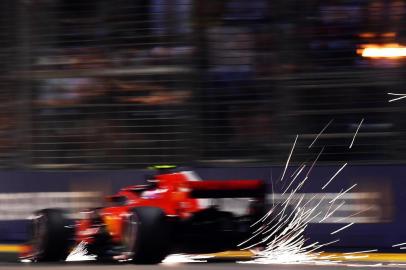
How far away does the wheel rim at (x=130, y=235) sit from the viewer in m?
9.56

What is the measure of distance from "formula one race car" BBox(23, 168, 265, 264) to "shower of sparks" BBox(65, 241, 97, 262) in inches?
4.7

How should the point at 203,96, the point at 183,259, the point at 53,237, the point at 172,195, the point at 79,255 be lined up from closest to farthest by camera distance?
the point at 172,195 → the point at 53,237 → the point at 183,259 → the point at 79,255 → the point at 203,96

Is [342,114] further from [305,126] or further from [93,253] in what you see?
[93,253]

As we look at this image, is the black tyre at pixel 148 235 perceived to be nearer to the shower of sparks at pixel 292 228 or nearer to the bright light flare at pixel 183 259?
the bright light flare at pixel 183 259

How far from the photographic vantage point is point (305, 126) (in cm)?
1227

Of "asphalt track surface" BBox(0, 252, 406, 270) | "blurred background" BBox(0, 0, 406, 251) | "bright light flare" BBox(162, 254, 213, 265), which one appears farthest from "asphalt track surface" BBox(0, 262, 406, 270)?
"blurred background" BBox(0, 0, 406, 251)

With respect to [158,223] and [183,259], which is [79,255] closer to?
[183,259]

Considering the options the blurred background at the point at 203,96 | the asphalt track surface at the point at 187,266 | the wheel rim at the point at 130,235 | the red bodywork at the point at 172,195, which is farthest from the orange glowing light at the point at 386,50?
the wheel rim at the point at 130,235

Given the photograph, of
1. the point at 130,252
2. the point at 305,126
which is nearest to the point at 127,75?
the point at 305,126

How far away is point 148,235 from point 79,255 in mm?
1963

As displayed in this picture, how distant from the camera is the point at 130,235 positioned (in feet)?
32.1

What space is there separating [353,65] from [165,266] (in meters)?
3.95

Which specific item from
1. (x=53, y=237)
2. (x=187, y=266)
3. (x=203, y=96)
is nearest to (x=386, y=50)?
(x=203, y=96)

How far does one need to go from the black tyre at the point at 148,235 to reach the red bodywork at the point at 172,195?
0.30m
